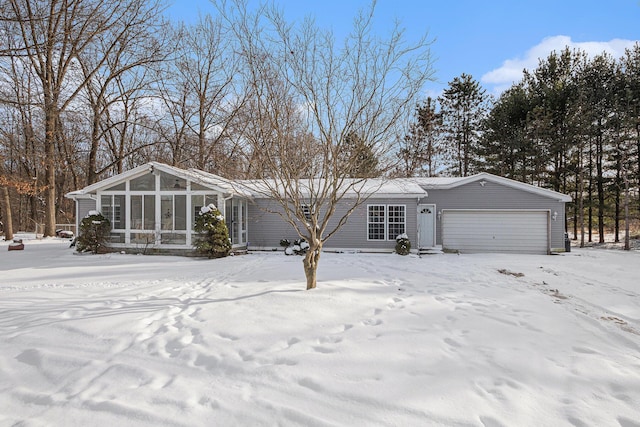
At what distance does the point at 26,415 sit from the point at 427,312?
431 centimetres

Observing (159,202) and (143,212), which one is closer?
(159,202)

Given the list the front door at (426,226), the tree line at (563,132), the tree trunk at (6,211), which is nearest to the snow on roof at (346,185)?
the front door at (426,226)

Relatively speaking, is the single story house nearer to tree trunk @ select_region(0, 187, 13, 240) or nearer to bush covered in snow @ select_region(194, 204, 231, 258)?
bush covered in snow @ select_region(194, 204, 231, 258)

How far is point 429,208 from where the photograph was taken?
14.6 meters

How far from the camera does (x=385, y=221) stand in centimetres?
1349

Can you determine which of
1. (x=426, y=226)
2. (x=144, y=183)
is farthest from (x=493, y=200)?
(x=144, y=183)

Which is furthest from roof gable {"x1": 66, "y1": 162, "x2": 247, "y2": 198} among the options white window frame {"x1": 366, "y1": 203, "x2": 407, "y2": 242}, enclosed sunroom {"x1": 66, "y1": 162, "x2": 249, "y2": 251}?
white window frame {"x1": 366, "y1": 203, "x2": 407, "y2": 242}

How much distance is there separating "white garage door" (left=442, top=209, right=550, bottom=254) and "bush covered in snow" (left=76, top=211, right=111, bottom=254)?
495 inches

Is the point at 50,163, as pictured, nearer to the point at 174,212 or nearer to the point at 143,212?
the point at 143,212

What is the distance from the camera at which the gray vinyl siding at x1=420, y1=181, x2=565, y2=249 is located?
13938mm

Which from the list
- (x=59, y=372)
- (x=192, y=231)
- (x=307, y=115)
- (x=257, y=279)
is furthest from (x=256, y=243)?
(x=59, y=372)

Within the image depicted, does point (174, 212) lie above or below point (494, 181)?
below

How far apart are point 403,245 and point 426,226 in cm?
240

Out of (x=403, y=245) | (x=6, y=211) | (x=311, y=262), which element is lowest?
(x=403, y=245)
